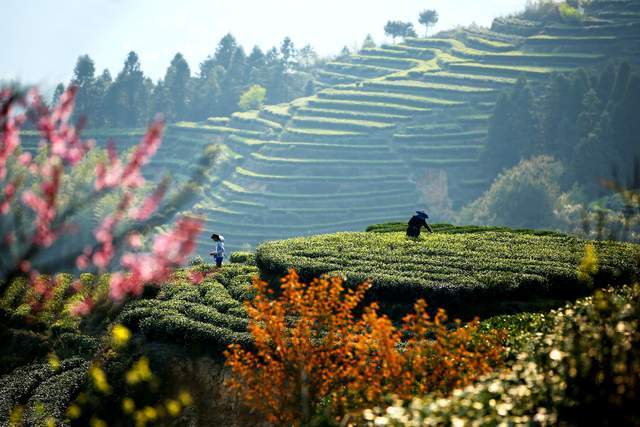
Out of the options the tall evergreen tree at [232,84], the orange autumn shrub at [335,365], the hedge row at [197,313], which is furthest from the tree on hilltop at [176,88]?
the orange autumn shrub at [335,365]

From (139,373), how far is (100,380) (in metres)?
0.96

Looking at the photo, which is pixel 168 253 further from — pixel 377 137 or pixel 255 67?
pixel 255 67

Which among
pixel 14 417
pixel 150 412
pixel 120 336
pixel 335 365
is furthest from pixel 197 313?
pixel 335 365

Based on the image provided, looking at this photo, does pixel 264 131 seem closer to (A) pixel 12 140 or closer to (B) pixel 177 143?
(B) pixel 177 143

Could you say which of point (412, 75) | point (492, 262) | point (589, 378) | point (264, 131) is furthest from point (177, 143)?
point (589, 378)

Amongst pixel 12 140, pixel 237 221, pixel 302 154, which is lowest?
pixel 237 221

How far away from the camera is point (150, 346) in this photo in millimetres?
20062

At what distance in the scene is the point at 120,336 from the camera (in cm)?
2030

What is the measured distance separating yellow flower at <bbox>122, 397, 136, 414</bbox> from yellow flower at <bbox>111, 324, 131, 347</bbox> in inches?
92.9

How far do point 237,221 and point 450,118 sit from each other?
4413cm

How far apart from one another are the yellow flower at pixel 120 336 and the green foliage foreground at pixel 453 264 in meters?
5.28

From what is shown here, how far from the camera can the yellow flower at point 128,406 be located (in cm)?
1789

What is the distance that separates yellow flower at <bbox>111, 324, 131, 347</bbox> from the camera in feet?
66.2

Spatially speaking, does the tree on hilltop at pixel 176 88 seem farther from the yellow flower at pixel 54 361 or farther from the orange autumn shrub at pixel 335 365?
the orange autumn shrub at pixel 335 365
